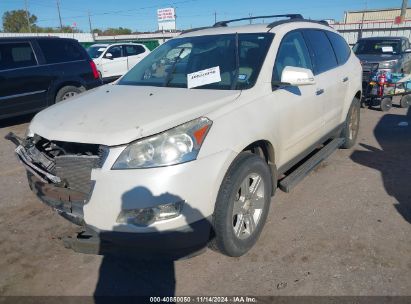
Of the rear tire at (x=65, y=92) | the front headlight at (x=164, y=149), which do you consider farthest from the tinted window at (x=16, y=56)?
the front headlight at (x=164, y=149)

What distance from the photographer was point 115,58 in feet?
46.1

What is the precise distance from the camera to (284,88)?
3287mm

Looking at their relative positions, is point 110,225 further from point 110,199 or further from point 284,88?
point 284,88

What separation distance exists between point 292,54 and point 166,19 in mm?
54825

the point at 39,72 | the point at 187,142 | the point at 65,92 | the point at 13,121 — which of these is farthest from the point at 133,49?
the point at 187,142

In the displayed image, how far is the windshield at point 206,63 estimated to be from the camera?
3.19 meters

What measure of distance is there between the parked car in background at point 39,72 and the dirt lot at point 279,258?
378cm

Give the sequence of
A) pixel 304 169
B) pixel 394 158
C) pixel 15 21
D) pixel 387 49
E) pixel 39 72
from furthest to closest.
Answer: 1. pixel 15 21
2. pixel 387 49
3. pixel 39 72
4. pixel 394 158
5. pixel 304 169

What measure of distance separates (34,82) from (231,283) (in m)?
6.67

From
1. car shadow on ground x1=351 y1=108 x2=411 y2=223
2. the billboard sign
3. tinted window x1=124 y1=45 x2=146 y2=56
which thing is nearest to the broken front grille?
car shadow on ground x1=351 y1=108 x2=411 y2=223

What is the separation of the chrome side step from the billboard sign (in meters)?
51.7

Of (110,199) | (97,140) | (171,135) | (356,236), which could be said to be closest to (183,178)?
(171,135)

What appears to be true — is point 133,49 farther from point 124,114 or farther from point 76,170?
point 76,170

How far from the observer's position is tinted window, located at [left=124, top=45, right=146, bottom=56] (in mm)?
14492
